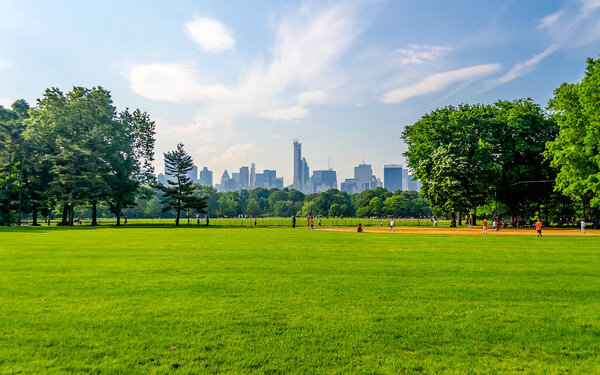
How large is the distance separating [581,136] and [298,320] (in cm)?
Answer: 4342

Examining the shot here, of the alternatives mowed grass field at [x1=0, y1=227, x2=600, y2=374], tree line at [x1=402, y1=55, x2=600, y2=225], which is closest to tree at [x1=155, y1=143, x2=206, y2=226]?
tree line at [x1=402, y1=55, x2=600, y2=225]

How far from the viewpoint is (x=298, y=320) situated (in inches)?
265

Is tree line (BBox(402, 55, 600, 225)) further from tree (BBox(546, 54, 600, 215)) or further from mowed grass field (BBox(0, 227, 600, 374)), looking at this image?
mowed grass field (BBox(0, 227, 600, 374))

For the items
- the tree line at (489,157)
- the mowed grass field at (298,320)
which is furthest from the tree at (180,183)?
the mowed grass field at (298,320)

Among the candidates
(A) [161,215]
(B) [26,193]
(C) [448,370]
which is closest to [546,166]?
(C) [448,370]

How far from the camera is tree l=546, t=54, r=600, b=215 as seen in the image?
34.2 meters

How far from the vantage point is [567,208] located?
2490 inches

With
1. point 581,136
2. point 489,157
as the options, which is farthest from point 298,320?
point 489,157

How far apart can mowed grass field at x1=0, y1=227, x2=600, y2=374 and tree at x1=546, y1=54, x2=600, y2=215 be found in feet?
97.8

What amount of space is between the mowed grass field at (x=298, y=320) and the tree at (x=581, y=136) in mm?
29801

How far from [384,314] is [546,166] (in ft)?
179

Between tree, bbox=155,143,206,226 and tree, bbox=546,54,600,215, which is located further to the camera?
tree, bbox=155,143,206,226

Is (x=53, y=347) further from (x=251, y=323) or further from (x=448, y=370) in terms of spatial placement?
(x=448, y=370)

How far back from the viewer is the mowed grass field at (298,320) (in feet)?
16.6
